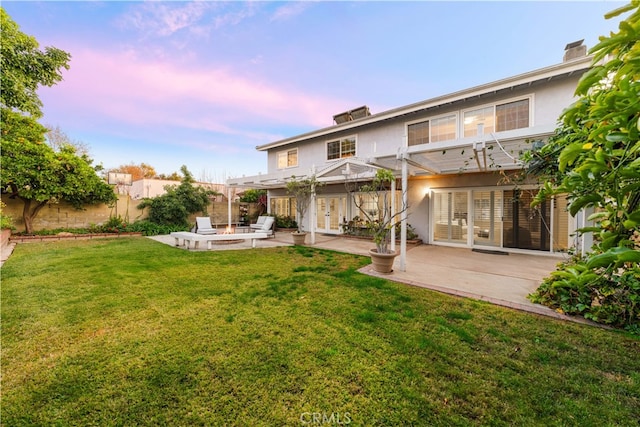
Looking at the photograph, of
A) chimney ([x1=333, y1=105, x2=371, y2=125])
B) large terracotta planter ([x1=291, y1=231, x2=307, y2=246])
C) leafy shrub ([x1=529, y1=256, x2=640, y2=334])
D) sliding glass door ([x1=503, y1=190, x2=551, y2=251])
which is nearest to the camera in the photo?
leafy shrub ([x1=529, y1=256, x2=640, y2=334])

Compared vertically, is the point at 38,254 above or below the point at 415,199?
below

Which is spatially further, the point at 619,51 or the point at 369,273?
the point at 369,273

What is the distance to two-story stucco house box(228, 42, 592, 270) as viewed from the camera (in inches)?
274

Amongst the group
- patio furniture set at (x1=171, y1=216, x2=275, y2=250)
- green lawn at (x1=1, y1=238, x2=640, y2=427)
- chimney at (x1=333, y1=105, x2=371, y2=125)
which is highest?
chimney at (x1=333, y1=105, x2=371, y2=125)

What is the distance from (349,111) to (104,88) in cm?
1077

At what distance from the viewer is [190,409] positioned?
2.18 m

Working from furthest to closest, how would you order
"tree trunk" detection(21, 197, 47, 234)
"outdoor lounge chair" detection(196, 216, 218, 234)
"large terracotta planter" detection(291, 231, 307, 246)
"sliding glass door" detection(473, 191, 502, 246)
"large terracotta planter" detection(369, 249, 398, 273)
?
"outdoor lounge chair" detection(196, 216, 218, 234)
"tree trunk" detection(21, 197, 47, 234)
"large terracotta planter" detection(291, 231, 307, 246)
"sliding glass door" detection(473, 191, 502, 246)
"large terracotta planter" detection(369, 249, 398, 273)

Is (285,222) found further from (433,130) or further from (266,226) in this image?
(433,130)

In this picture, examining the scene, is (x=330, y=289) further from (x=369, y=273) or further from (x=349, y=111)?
(x=349, y=111)

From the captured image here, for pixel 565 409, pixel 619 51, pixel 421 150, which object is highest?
pixel 421 150

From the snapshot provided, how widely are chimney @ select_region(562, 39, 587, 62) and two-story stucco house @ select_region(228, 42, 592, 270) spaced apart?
2 centimetres

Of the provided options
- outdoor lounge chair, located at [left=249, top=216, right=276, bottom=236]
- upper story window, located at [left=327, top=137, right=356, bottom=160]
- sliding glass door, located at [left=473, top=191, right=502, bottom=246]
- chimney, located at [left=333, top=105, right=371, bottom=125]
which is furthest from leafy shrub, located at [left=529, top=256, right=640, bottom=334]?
chimney, located at [left=333, top=105, right=371, bottom=125]

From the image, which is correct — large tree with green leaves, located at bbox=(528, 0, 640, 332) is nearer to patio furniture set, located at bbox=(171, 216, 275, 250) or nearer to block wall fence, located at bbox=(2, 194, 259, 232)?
patio furniture set, located at bbox=(171, 216, 275, 250)

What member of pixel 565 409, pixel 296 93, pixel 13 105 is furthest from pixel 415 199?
pixel 13 105
